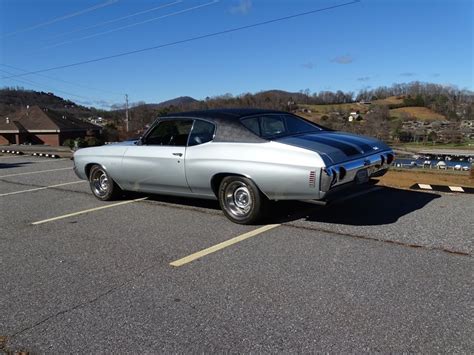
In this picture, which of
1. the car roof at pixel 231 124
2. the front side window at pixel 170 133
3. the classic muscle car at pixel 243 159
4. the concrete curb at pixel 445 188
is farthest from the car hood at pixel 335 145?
the concrete curb at pixel 445 188

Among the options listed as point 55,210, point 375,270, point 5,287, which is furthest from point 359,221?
point 55,210

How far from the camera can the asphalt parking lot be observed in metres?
2.83

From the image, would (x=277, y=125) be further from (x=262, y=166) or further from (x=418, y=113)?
(x=418, y=113)

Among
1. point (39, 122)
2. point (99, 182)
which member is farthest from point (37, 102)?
point (99, 182)

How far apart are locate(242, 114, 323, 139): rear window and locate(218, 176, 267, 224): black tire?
0.66 metres

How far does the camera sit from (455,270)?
3.76 meters

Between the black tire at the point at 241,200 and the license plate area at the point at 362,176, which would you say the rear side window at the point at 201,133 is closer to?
the black tire at the point at 241,200

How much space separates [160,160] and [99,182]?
190 centimetres

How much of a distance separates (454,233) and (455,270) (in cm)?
115

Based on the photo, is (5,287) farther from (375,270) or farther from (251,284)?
(375,270)

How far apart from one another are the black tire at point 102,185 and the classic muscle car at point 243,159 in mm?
271

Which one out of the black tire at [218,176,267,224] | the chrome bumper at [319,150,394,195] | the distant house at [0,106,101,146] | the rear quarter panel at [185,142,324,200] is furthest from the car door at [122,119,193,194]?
the distant house at [0,106,101,146]

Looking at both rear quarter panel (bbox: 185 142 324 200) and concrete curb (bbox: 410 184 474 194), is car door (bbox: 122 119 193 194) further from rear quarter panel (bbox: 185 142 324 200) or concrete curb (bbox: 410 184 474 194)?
concrete curb (bbox: 410 184 474 194)

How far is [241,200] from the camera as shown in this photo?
556 centimetres
